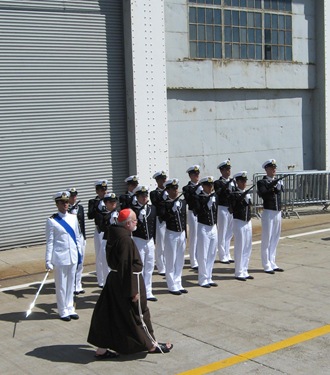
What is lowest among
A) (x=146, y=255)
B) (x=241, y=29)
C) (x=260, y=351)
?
(x=260, y=351)

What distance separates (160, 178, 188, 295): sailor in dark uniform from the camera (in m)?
9.78

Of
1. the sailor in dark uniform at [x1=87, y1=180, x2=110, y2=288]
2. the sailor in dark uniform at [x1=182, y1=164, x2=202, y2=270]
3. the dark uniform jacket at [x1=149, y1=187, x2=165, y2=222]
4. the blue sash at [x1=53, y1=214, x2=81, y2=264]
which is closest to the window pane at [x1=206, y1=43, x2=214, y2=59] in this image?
the sailor in dark uniform at [x1=182, y1=164, x2=202, y2=270]

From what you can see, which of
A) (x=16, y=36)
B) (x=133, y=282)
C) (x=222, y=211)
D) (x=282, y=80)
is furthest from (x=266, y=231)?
(x=282, y=80)

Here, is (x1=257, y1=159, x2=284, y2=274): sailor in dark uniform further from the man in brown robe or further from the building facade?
the man in brown robe

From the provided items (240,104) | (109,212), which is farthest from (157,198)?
(240,104)

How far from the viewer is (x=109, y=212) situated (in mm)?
9891

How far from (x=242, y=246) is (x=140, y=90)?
17.7 ft

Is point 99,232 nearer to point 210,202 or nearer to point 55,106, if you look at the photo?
point 210,202

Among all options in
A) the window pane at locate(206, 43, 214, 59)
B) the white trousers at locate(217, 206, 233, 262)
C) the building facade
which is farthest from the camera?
the window pane at locate(206, 43, 214, 59)

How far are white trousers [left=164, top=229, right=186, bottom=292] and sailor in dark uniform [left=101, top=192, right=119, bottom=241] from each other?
0.87 metres

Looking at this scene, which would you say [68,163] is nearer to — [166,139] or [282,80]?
[166,139]

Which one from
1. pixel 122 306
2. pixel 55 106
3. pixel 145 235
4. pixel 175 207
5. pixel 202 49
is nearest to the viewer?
pixel 122 306

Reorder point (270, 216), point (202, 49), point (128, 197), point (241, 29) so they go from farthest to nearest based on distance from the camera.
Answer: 1. point (241, 29)
2. point (202, 49)
3. point (270, 216)
4. point (128, 197)

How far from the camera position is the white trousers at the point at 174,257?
9758mm
